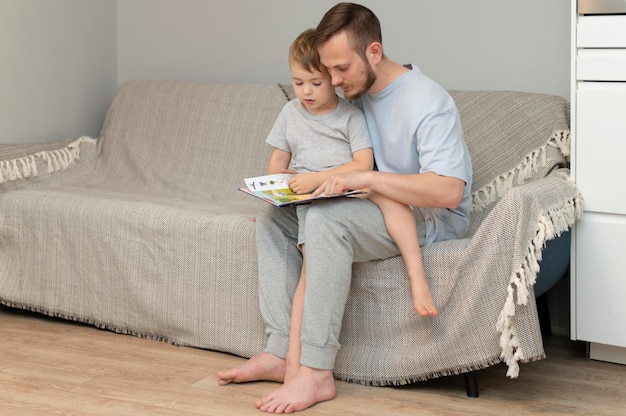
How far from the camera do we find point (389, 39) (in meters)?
3.00

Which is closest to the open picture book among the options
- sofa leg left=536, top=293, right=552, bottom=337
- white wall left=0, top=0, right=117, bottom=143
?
sofa leg left=536, top=293, right=552, bottom=337

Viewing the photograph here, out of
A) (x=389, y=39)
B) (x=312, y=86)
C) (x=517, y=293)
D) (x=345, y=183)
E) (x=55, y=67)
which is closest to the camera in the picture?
(x=517, y=293)

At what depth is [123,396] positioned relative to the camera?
83.9 inches

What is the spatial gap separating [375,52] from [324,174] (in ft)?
0.99

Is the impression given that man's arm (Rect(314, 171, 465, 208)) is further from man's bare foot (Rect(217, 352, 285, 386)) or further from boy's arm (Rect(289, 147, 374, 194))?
man's bare foot (Rect(217, 352, 285, 386))

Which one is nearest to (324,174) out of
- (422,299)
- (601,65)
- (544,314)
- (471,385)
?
(422,299)

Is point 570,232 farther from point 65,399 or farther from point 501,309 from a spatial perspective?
point 65,399

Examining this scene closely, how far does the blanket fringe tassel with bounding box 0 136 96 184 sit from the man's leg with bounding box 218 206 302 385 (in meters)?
0.96

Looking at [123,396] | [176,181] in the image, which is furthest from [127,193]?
[123,396]

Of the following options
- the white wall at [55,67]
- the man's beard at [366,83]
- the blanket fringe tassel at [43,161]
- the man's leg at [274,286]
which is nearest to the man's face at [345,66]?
the man's beard at [366,83]

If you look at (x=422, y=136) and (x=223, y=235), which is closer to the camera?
(x=422, y=136)

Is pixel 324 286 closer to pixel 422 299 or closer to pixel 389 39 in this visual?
pixel 422 299

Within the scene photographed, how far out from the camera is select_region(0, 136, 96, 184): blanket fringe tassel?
286cm

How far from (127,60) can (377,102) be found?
1593 millimetres
